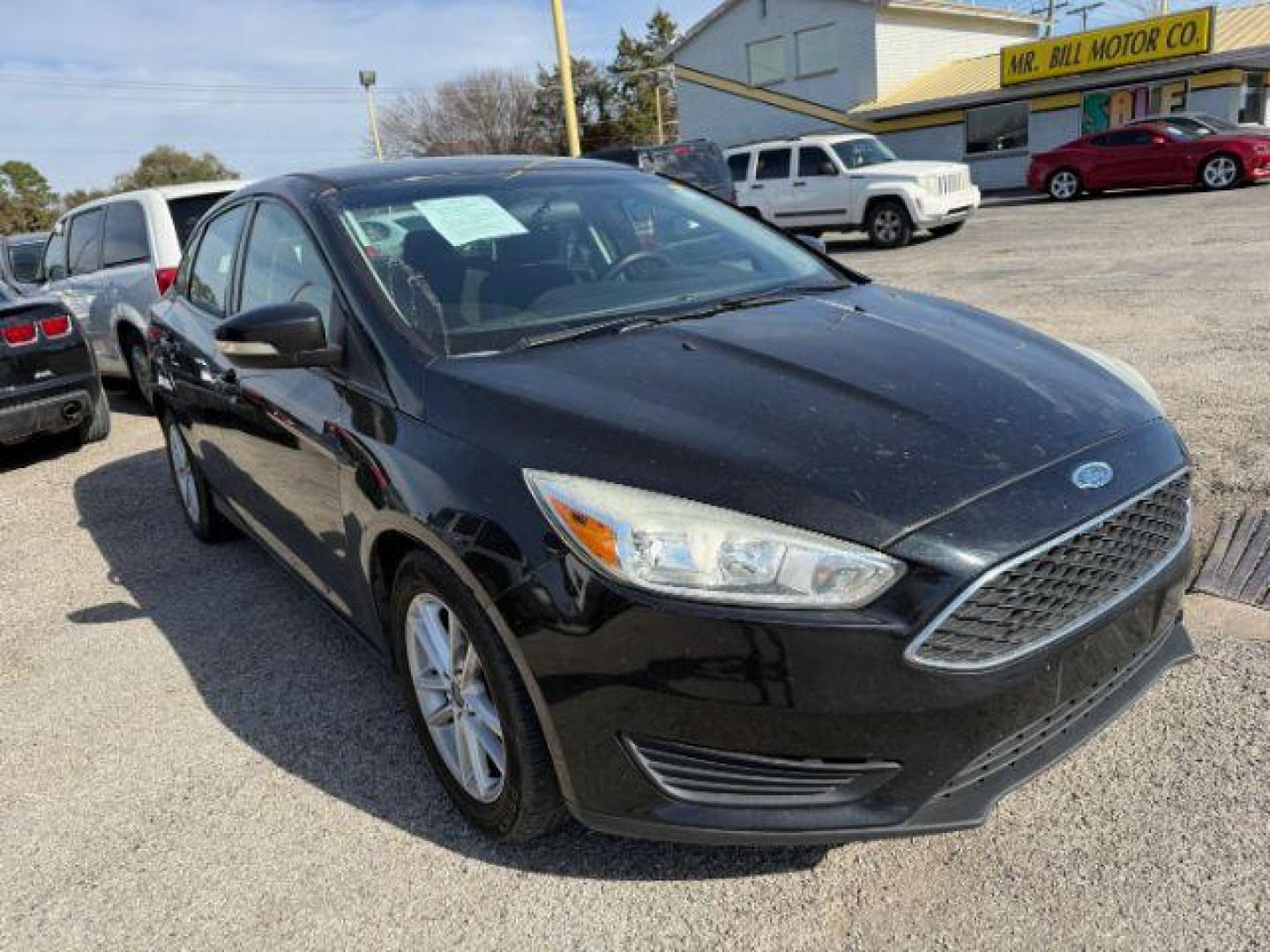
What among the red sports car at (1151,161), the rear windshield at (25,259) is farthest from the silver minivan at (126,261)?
the red sports car at (1151,161)

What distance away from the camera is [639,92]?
66.6 m

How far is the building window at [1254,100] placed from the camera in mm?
25125

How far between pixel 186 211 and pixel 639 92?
2511 inches

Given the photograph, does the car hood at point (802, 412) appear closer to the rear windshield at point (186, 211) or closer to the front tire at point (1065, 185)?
the rear windshield at point (186, 211)

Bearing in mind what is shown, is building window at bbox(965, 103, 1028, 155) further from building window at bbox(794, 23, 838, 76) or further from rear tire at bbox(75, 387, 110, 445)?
rear tire at bbox(75, 387, 110, 445)

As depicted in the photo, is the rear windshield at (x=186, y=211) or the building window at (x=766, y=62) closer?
Answer: the rear windshield at (x=186, y=211)

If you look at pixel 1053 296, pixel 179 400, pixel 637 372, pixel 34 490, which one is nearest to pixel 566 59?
pixel 1053 296

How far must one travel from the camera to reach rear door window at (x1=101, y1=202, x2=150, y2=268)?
7500 millimetres

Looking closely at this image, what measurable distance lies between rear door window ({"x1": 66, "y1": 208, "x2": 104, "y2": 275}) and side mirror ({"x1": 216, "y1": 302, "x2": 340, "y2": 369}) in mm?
6462

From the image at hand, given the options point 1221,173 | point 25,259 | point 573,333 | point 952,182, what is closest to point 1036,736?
point 573,333

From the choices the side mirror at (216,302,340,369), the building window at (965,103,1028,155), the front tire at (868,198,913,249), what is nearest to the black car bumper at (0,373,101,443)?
the side mirror at (216,302,340,369)

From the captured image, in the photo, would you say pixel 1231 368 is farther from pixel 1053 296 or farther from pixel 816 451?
pixel 816 451

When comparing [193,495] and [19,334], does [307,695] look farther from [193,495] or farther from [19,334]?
[19,334]

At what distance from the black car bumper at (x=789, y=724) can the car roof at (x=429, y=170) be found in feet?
6.49
